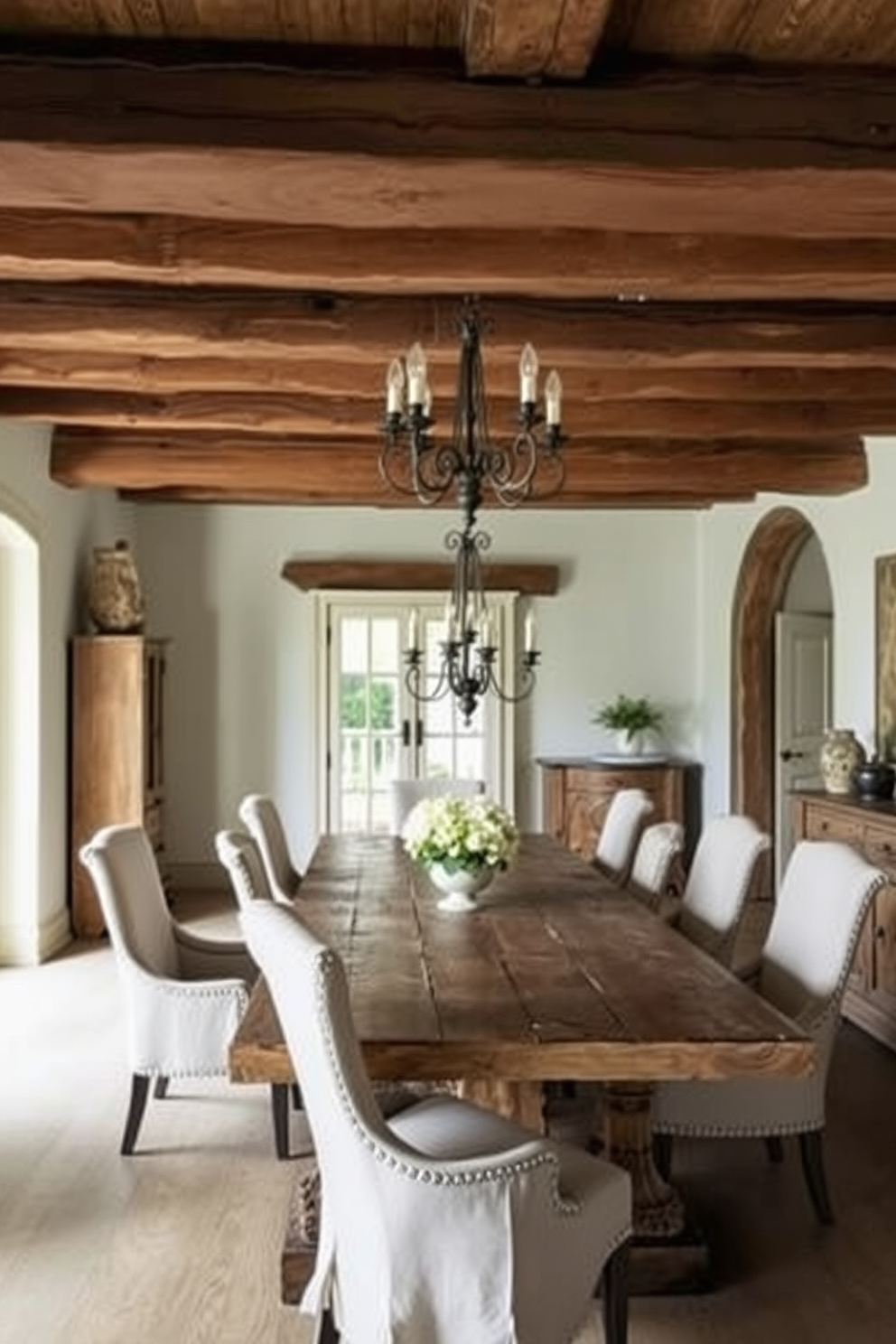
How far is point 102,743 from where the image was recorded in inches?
270

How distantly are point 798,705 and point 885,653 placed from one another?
2.08 metres

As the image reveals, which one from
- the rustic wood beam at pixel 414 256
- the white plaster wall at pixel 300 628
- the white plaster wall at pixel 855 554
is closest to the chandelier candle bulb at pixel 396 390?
the rustic wood beam at pixel 414 256

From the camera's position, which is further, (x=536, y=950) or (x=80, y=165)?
(x=536, y=950)

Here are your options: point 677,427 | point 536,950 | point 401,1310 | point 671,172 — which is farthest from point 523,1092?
point 677,427

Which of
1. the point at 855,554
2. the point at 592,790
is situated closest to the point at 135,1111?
the point at 855,554

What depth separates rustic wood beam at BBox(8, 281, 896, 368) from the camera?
13.7ft

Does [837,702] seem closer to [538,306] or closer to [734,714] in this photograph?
[734,714]

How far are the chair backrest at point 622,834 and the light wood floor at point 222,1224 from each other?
1.05 metres

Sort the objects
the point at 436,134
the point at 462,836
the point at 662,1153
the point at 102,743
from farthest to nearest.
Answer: the point at 102,743 < the point at 462,836 < the point at 662,1153 < the point at 436,134

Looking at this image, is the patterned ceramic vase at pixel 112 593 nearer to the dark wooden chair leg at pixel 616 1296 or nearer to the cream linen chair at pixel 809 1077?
the cream linen chair at pixel 809 1077

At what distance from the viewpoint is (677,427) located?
5.68m

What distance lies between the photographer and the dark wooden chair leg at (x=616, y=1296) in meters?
2.48

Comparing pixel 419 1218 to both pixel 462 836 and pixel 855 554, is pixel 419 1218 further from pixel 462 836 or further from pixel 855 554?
pixel 855 554

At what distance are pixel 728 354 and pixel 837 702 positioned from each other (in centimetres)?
266
